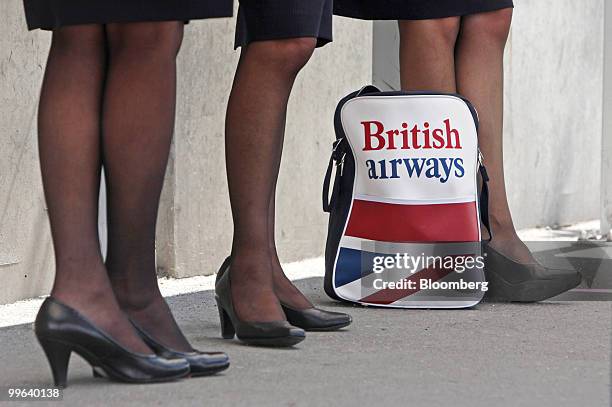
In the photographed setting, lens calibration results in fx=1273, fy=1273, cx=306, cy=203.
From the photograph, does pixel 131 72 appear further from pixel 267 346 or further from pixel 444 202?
pixel 444 202

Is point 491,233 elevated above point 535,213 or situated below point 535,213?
above

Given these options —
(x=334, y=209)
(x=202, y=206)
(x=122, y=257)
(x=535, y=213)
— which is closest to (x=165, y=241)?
(x=202, y=206)

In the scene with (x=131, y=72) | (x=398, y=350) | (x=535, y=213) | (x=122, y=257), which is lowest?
(x=535, y=213)

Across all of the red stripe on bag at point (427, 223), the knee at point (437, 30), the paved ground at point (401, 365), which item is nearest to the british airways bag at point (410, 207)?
the red stripe on bag at point (427, 223)

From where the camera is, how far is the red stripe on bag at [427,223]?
10.7 ft

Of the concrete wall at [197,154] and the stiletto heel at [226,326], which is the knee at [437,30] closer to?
the concrete wall at [197,154]

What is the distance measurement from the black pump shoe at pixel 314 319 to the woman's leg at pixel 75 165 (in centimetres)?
71

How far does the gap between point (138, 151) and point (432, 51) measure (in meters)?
1.45

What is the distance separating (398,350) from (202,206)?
4.90 feet

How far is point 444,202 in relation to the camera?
326cm

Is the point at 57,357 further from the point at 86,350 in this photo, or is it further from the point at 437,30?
the point at 437,30

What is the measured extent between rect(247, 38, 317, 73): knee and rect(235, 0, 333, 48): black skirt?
1 centimetres

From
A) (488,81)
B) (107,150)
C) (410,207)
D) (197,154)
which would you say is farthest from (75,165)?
(197,154)

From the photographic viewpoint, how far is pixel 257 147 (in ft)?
8.75
